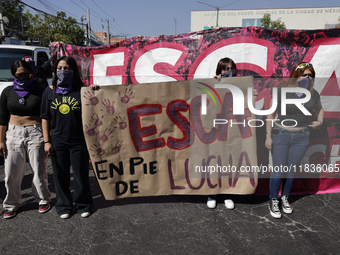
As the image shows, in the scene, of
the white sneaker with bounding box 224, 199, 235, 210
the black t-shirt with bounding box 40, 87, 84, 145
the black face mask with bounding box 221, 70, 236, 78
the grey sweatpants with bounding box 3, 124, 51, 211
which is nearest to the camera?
the black t-shirt with bounding box 40, 87, 84, 145

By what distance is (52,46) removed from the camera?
12.9ft

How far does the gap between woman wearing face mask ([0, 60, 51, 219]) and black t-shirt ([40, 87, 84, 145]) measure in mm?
189

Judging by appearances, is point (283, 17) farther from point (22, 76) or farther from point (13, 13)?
point (22, 76)

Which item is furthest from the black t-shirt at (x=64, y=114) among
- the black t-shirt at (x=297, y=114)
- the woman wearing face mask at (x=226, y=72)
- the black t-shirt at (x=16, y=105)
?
the black t-shirt at (x=297, y=114)

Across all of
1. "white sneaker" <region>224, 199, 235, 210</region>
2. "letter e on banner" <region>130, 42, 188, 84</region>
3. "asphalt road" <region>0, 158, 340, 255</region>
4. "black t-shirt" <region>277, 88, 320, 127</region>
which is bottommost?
"asphalt road" <region>0, 158, 340, 255</region>

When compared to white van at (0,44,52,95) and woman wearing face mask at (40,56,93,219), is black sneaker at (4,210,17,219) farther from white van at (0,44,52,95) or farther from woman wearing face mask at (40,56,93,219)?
white van at (0,44,52,95)

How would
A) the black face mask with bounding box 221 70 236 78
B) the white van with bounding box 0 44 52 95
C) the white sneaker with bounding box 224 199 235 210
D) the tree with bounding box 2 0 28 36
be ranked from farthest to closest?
the tree with bounding box 2 0 28 36
the white van with bounding box 0 44 52 95
the white sneaker with bounding box 224 199 235 210
the black face mask with bounding box 221 70 236 78

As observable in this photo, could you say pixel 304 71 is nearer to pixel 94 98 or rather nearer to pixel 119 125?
pixel 119 125

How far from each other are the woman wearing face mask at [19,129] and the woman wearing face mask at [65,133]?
0.15 metres

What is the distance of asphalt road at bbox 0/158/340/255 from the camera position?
7.54ft

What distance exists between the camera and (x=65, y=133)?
2619 mm

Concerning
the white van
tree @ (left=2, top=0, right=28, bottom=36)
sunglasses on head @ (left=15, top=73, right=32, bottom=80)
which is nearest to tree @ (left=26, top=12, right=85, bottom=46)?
tree @ (left=2, top=0, right=28, bottom=36)

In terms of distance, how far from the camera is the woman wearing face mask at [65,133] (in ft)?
8.55

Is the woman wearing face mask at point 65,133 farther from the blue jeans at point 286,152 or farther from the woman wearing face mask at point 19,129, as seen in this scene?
the blue jeans at point 286,152
